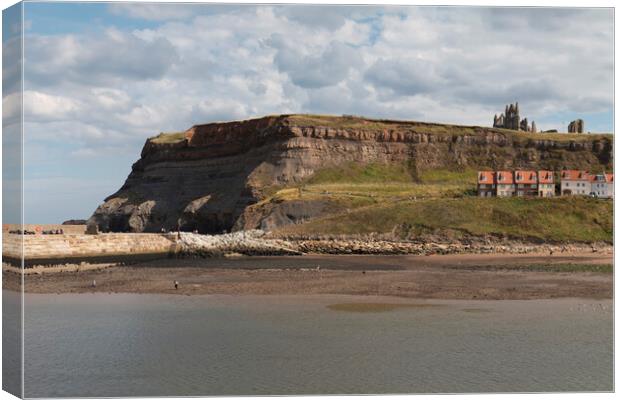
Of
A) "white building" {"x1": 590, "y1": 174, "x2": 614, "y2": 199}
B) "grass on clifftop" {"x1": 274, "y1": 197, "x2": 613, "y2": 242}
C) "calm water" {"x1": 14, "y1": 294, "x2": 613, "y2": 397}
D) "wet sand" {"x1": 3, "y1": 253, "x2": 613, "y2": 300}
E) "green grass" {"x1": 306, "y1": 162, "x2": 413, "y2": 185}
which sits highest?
"green grass" {"x1": 306, "y1": 162, "x2": 413, "y2": 185}

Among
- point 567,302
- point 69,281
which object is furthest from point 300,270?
point 567,302

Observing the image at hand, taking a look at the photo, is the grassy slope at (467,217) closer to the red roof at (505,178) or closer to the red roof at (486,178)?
the red roof at (486,178)

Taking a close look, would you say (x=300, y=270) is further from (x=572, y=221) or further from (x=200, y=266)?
(x=572, y=221)

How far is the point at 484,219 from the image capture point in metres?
72.1

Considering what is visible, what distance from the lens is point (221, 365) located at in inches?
745

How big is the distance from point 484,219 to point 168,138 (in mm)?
89459

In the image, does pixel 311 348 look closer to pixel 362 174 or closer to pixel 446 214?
pixel 446 214

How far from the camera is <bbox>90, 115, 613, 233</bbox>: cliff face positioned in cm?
10900

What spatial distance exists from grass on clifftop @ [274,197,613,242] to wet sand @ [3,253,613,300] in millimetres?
9622

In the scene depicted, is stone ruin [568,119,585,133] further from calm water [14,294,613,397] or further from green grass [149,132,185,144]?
calm water [14,294,613,397]

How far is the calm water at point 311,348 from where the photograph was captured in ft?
55.1

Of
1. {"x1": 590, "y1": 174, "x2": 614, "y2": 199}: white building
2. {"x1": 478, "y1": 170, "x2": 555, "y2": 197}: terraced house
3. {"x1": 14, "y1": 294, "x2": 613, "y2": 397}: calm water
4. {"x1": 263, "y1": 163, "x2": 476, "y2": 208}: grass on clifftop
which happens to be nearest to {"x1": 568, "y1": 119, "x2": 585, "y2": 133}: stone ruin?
{"x1": 263, "y1": 163, "x2": 476, "y2": 208}: grass on clifftop

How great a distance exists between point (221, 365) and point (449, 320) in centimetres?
1101

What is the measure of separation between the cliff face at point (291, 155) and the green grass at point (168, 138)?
26.3ft
